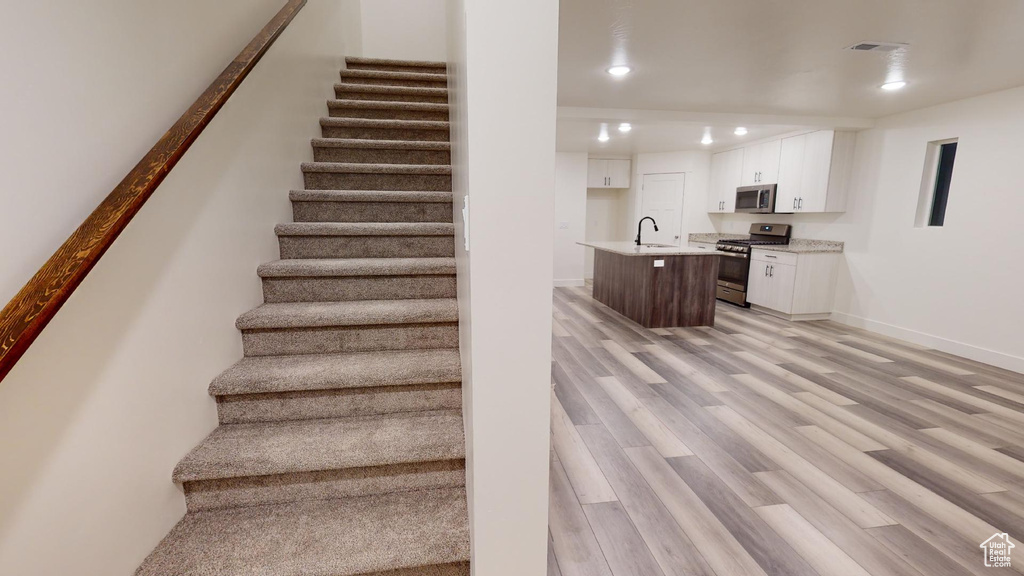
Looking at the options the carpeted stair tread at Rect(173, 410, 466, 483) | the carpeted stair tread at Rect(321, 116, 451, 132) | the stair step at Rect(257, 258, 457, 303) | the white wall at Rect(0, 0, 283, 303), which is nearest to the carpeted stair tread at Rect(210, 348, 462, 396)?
the carpeted stair tread at Rect(173, 410, 466, 483)

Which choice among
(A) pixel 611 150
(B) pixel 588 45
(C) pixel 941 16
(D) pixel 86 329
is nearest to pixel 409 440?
(D) pixel 86 329

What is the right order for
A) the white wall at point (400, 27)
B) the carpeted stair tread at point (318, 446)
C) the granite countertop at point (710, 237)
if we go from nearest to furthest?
1. the carpeted stair tread at point (318, 446)
2. the white wall at point (400, 27)
3. the granite countertop at point (710, 237)

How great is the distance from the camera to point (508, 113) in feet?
2.64

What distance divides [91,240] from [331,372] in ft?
2.71

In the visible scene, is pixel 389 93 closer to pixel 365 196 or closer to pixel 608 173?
pixel 365 196

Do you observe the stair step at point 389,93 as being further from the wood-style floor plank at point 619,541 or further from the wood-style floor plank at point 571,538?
the wood-style floor plank at point 619,541

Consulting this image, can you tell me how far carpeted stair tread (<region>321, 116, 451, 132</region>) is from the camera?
2754 mm

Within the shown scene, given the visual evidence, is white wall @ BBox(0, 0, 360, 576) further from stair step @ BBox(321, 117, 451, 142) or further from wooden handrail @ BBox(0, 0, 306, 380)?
stair step @ BBox(321, 117, 451, 142)

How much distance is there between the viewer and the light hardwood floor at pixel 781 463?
1664 mm

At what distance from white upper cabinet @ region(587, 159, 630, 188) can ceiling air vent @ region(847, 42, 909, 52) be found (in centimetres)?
504

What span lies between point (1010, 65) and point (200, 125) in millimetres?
4856

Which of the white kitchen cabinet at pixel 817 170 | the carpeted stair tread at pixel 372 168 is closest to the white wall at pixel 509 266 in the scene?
the carpeted stair tread at pixel 372 168

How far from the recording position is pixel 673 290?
4.89 metres
